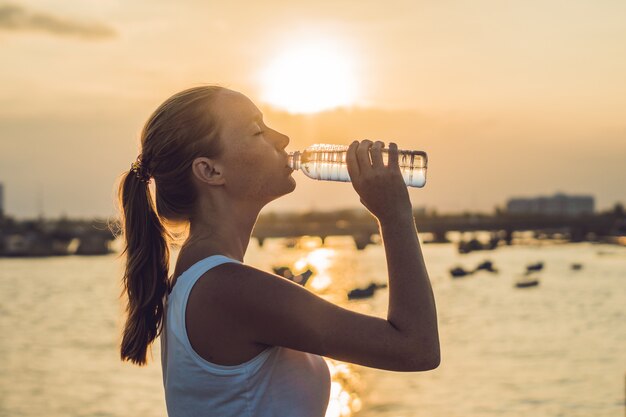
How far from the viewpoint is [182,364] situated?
72.9 inches

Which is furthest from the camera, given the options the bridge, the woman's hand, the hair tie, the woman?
the bridge

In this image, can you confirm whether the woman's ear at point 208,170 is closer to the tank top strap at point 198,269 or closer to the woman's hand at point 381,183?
the tank top strap at point 198,269

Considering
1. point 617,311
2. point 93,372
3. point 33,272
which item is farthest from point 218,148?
point 33,272

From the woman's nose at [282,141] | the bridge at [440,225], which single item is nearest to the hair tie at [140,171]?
the woman's nose at [282,141]

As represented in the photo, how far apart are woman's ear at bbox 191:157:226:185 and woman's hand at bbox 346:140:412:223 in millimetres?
332

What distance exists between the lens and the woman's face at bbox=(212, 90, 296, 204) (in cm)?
201

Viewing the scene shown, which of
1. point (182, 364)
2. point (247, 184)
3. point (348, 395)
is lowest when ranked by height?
point (348, 395)

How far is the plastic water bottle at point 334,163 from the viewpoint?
2.19 m

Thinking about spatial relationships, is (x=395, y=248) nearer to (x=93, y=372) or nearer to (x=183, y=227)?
(x=183, y=227)

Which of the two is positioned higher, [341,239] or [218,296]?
[218,296]

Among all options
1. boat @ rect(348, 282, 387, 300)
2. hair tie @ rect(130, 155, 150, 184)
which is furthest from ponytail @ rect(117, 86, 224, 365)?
boat @ rect(348, 282, 387, 300)

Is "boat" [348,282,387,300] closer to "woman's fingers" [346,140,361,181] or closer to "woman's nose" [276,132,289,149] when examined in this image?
"woman's nose" [276,132,289,149]

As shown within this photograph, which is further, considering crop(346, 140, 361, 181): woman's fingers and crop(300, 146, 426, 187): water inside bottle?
crop(300, 146, 426, 187): water inside bottle

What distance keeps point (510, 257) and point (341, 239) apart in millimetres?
58648
